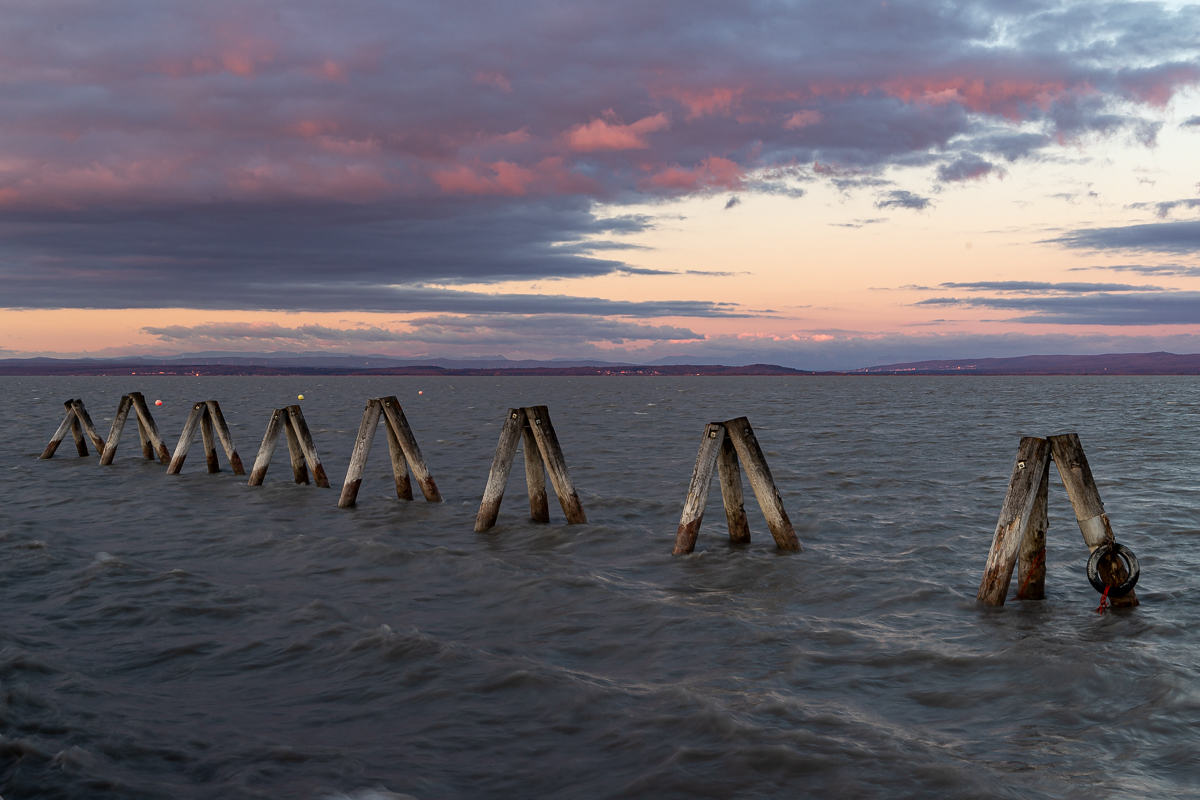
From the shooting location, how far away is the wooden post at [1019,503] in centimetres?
1034

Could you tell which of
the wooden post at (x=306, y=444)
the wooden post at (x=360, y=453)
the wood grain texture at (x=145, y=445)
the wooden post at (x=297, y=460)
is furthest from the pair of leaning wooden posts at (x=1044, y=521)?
the wood grain texture at (x=145, y=445)

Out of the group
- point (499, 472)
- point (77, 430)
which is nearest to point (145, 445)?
point (77, 430)

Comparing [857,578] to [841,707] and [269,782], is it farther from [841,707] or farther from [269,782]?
[269,782]

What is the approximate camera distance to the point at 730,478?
14.1 metres

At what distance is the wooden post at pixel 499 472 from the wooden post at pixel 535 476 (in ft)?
0.68

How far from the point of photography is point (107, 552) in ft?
45.4

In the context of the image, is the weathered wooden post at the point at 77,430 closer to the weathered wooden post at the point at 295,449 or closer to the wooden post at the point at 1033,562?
the weathered wooden post at the point at 295,449

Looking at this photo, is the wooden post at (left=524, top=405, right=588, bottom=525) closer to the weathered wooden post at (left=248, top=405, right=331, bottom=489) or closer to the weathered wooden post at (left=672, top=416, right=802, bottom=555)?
the weathered wooden post at (left=672, top=416, right=802, bottom=555)

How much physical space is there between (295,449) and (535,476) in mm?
8547

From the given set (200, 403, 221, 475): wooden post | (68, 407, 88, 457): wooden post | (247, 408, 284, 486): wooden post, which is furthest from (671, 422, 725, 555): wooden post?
(68, 407, 88, 457): wooden post

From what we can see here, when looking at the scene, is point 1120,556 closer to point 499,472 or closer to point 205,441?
point 499,472

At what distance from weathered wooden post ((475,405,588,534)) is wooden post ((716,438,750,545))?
9.55 feet

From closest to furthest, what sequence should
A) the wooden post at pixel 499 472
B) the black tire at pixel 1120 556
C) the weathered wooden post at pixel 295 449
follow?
the black tire at pixel 1120 556 < the wooden post at pixel 499 472 < the weathered wooden post at pixel 295 449

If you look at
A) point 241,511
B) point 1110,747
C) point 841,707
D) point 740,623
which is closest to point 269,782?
point 841,707
